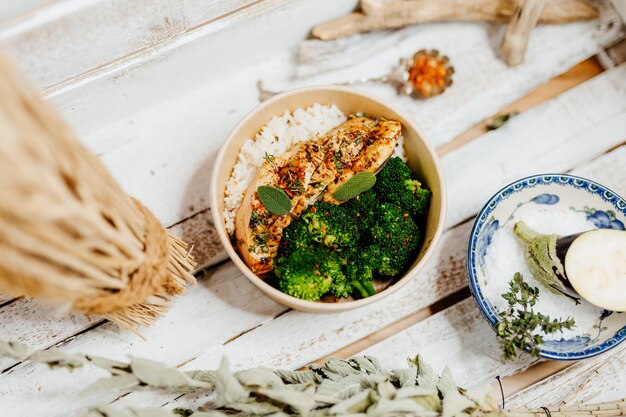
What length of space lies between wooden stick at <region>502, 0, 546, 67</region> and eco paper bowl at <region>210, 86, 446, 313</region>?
0.48 meters

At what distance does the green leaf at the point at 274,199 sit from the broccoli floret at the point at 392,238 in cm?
23

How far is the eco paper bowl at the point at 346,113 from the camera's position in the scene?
1.31 metres

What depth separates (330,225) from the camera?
1.32 metres

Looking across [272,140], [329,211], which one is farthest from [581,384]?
[272,140]

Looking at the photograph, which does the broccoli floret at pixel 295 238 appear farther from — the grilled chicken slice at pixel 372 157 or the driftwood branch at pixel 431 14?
the driftwood branch at pixel 431 14

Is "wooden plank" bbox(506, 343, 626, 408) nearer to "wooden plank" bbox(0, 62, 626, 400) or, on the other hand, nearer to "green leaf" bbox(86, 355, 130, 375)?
"wooden plank" bbox(0, 62, 626, 400)

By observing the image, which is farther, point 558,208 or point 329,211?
point 558,208

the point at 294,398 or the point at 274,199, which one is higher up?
the point at 274,199

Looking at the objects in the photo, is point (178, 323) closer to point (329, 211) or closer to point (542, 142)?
point (329, 211)

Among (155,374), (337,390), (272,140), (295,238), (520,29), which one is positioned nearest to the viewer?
(155,374)

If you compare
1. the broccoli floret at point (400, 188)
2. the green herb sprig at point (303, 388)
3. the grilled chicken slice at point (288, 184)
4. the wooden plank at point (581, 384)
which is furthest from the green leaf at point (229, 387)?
the wooden plank at point (581, 384)

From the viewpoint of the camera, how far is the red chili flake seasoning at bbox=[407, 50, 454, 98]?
162 cm

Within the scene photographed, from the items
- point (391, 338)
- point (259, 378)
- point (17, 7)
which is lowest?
point (391, 338)

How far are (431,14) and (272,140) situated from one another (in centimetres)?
64
